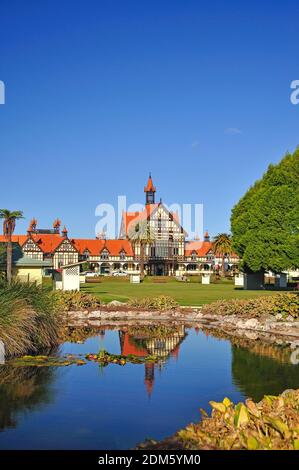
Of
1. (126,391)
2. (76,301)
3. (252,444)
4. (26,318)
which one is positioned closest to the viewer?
(252,444)

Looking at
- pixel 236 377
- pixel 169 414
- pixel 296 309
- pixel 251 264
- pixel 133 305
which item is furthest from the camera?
pixel 251 264

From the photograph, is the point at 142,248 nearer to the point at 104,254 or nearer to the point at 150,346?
the point at 104,254

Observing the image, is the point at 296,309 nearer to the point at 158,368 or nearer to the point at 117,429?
the point at 158,368

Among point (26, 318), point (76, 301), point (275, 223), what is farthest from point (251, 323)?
point (275, 223)

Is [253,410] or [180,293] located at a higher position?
[180,293]

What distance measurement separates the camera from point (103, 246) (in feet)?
383

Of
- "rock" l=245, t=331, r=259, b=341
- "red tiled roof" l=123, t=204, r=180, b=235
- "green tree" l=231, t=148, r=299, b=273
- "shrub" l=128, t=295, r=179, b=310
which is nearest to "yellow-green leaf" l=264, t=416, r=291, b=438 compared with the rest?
"rock" l=245, t=331, r=259, b=341

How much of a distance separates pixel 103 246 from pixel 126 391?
103 m

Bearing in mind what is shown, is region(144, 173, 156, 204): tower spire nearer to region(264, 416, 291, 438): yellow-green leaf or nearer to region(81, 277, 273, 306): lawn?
region(81, 277, 273, 306): lawn

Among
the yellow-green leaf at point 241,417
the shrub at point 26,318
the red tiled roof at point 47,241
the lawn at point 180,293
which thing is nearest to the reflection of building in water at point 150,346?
the shrub at point 26,318

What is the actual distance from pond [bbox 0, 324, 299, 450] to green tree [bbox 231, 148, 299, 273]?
3090cm

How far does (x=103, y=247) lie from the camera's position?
4592 inches
